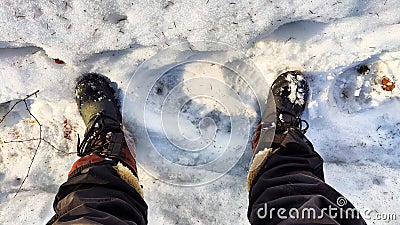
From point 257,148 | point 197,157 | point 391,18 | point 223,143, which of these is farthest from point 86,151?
point 391,18

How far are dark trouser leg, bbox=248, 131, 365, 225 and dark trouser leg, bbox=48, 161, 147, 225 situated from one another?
2.57ft

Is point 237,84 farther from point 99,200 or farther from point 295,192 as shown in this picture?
point 99,200

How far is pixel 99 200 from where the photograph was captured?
2.19 meters

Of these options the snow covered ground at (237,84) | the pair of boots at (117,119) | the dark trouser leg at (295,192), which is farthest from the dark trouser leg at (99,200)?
the dark trouser leg at (295,192)

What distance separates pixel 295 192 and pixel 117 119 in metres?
1.54

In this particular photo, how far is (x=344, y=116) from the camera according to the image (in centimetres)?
308

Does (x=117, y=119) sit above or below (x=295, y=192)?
above

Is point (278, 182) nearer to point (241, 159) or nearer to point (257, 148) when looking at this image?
point (257, 148)

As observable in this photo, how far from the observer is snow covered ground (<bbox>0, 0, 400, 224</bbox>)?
2496mm

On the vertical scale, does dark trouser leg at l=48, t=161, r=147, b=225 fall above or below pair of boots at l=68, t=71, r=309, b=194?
below

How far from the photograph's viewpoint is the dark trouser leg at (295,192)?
6.68 ft

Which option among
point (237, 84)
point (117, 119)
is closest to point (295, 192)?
point (237, 84)

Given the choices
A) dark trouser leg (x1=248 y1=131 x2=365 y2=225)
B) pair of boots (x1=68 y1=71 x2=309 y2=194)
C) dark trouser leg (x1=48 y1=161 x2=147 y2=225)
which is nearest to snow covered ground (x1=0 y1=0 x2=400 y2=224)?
pair of boots (x1=68 y1=71 x2=309 y2=194)

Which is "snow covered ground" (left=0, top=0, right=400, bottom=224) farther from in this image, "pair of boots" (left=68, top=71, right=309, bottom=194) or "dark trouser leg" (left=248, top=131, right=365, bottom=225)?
"dark trouser leg" (left=248, top=131, right=365, bottom=225)
